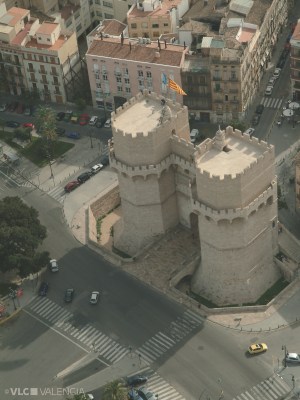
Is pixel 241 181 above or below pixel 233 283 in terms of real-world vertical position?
above

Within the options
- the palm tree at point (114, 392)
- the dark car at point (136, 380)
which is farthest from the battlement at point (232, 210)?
the palm tree at point (114, 392)

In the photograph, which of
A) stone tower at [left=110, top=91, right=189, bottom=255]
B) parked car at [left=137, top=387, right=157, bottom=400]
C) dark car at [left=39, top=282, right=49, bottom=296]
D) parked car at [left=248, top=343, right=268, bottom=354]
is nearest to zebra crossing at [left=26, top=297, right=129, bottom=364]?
dark car at [left=39, top=282, right=49, bottom=296]

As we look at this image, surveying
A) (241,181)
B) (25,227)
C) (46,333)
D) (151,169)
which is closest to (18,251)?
(25,227)

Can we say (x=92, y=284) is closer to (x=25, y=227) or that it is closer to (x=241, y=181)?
(x=25, y=227)

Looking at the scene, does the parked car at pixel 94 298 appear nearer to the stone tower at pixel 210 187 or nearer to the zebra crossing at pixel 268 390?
the stone tower at pixel 210 187

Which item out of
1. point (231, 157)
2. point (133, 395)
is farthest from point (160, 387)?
point (231, 157)

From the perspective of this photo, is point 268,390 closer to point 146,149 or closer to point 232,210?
point 232,210
